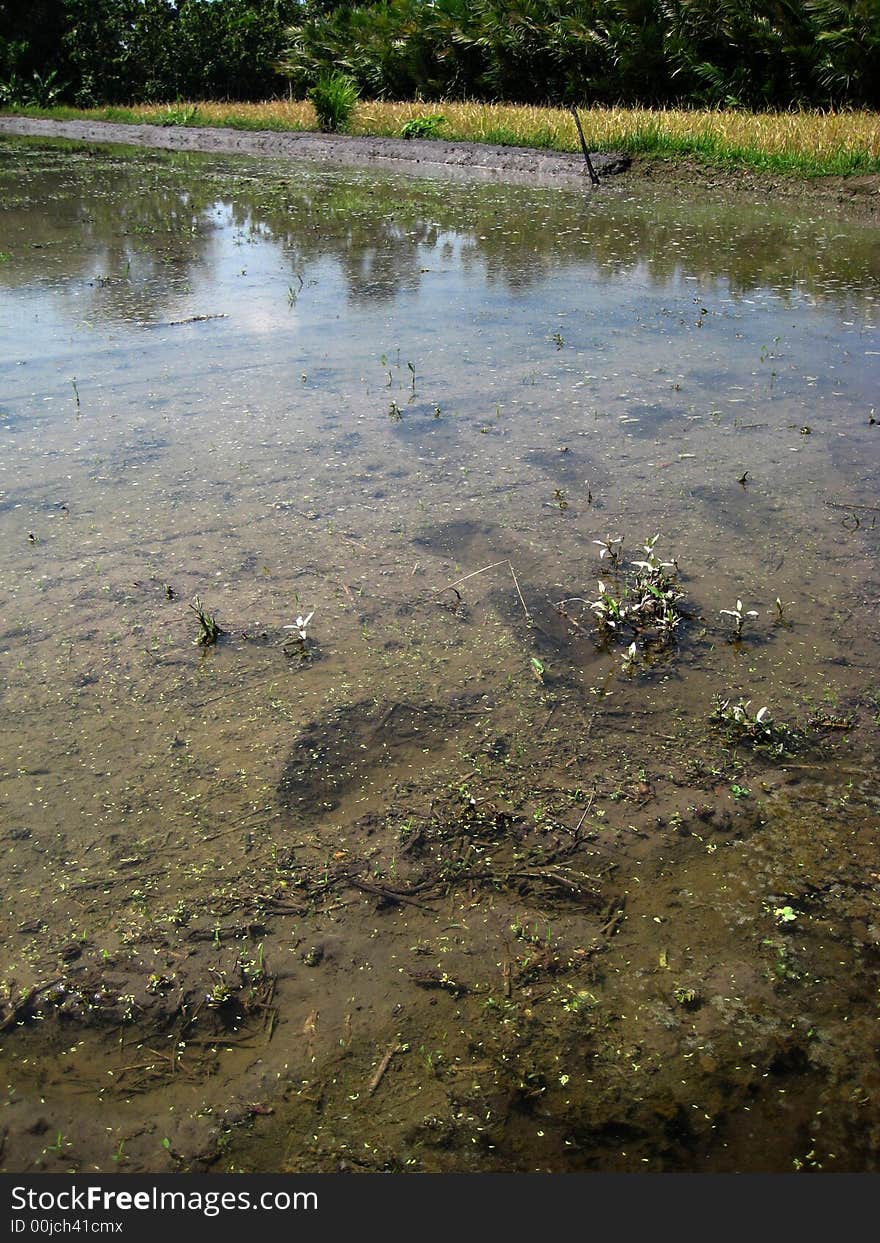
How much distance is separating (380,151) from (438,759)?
17462 millimetres

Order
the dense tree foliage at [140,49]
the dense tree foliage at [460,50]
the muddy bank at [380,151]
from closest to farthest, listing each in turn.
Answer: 1. the muddy bank at [380,151]
2. the dense tree foliage at [460,50]
3. the dense tree foliage at [140,49]

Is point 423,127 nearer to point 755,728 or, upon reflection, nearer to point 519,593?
point 519,593

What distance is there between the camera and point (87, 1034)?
6.87 ft

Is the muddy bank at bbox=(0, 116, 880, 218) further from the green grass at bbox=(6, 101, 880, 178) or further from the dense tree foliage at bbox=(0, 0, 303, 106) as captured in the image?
the dense tree foliage at bbox=(0, 0, 303, 106)

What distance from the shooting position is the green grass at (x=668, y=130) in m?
13.2

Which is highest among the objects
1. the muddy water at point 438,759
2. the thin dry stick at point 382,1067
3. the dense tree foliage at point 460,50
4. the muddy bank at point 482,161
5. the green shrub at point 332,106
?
the dense tree foliage at point 460,50

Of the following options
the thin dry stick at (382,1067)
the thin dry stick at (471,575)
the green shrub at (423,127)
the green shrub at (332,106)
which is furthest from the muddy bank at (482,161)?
the thin dry stick at (382,1067)

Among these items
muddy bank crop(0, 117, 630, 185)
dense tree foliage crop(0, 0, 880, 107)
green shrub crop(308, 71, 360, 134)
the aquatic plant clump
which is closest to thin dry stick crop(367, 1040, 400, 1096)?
the aquatic plant clump

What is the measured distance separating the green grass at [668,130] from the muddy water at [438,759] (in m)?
8.28

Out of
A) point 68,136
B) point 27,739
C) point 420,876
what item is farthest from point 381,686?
point 68,136

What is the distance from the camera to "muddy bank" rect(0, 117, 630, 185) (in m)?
15.3

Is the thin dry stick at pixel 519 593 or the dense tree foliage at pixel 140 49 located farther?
the dense tree foliage at pixel 140 49

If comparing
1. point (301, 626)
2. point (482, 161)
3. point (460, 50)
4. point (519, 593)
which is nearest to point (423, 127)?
point (482, 161)

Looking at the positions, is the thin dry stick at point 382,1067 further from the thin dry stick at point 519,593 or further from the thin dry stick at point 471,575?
the thin dry stick at point 471,575
